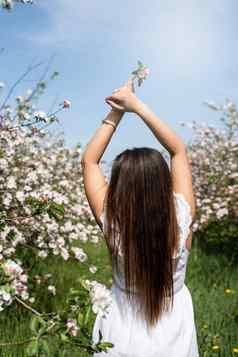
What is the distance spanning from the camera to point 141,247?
7.75 feet

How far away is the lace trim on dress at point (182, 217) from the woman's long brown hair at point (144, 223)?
0.03 metres

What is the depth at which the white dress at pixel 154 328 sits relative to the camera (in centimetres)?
243

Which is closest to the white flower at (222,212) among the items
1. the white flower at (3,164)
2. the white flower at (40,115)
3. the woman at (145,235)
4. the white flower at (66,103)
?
the white flower at (3,164)

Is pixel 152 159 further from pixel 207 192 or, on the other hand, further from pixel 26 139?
pixel 207 192

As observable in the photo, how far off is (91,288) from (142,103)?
792 millimetres

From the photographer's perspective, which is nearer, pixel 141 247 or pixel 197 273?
pixel 141 247

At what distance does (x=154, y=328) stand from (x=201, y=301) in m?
3.63

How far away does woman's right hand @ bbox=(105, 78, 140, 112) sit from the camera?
2.53 m

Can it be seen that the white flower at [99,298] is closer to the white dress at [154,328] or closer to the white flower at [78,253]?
the white dress at [154,328]

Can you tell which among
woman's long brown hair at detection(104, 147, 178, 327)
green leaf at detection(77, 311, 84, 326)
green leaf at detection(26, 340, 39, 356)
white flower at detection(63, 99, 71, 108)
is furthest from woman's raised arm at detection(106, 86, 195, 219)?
white flower at detection(63, 99, 71, 108)

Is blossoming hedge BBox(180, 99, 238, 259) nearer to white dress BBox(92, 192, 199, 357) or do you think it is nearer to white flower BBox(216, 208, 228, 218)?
white flower BBox(216, 208, 228, 218)

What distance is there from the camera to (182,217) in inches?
96.7

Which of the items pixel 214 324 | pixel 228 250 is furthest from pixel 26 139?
pixel 228 250

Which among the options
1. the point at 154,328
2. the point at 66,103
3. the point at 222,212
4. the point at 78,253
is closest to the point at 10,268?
the point at 154,328
